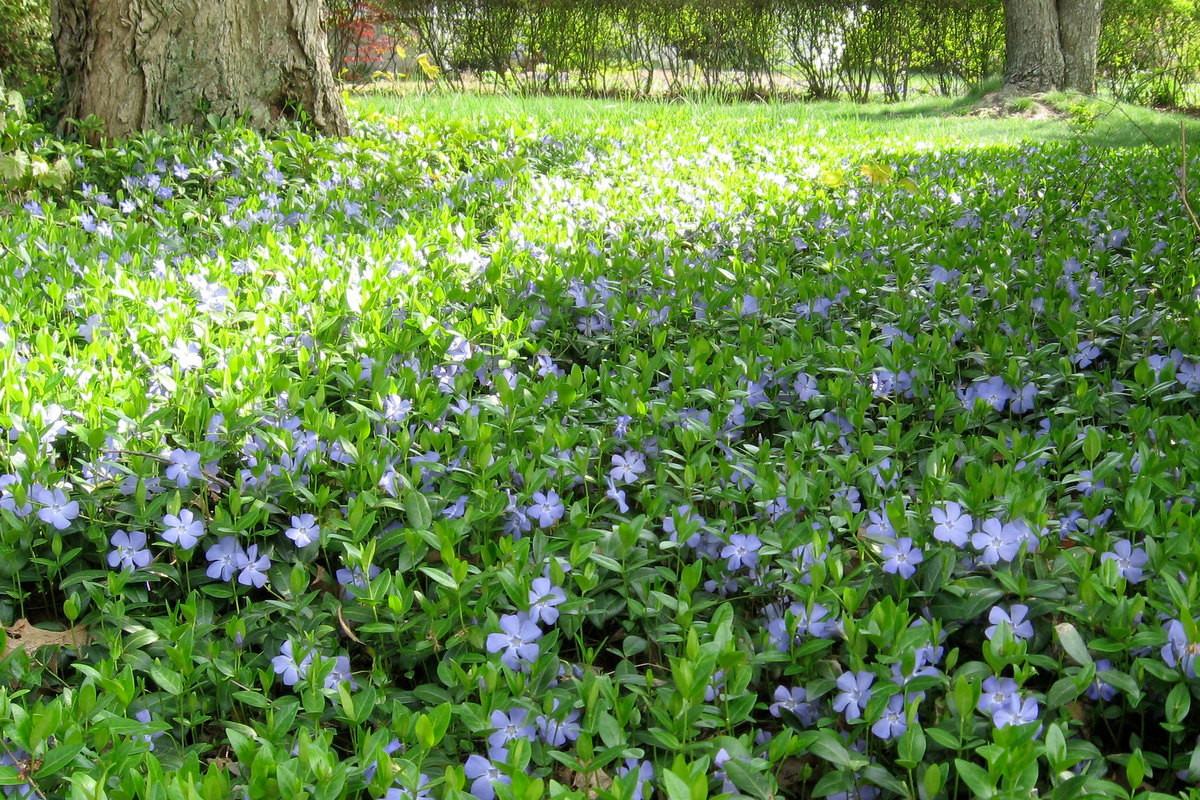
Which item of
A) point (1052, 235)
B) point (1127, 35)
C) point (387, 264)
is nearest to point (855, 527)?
point (387, 264)

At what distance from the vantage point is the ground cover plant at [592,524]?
1.41m

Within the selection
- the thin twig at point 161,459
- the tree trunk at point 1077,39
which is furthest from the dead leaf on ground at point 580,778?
the tree trunk at point 1077,39

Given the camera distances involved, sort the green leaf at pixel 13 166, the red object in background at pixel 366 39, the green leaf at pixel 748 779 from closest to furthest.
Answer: the green leaf at pixel 748 779
the green leaf at pixel 13 166
the red object in background at pixel 366 39

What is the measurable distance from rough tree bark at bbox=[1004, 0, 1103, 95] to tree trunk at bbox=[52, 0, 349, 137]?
967 centimetres

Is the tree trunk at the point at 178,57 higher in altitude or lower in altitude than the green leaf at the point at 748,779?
higher

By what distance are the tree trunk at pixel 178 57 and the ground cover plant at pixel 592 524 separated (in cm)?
197

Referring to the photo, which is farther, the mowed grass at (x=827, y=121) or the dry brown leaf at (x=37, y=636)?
the mowed grass at (x=827, y=121)

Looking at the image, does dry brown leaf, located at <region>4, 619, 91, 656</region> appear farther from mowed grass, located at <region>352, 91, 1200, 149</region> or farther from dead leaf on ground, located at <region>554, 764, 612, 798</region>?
mowed grass, located at <region>352, 91, 1200, 149</region>

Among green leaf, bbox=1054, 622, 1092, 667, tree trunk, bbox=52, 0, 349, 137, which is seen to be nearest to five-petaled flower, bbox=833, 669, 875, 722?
green leaf, bbox=1054, 622, 1092, 667

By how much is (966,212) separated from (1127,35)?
47.3ft

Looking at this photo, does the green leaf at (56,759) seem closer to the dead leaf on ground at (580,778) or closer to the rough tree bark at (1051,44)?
the dead leaf on ground at (580,778)

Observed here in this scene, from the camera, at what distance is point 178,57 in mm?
5223

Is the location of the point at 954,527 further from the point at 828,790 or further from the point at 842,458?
the point at 828,790

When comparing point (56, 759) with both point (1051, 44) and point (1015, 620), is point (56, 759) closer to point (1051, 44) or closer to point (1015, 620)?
point (1015, 620)
